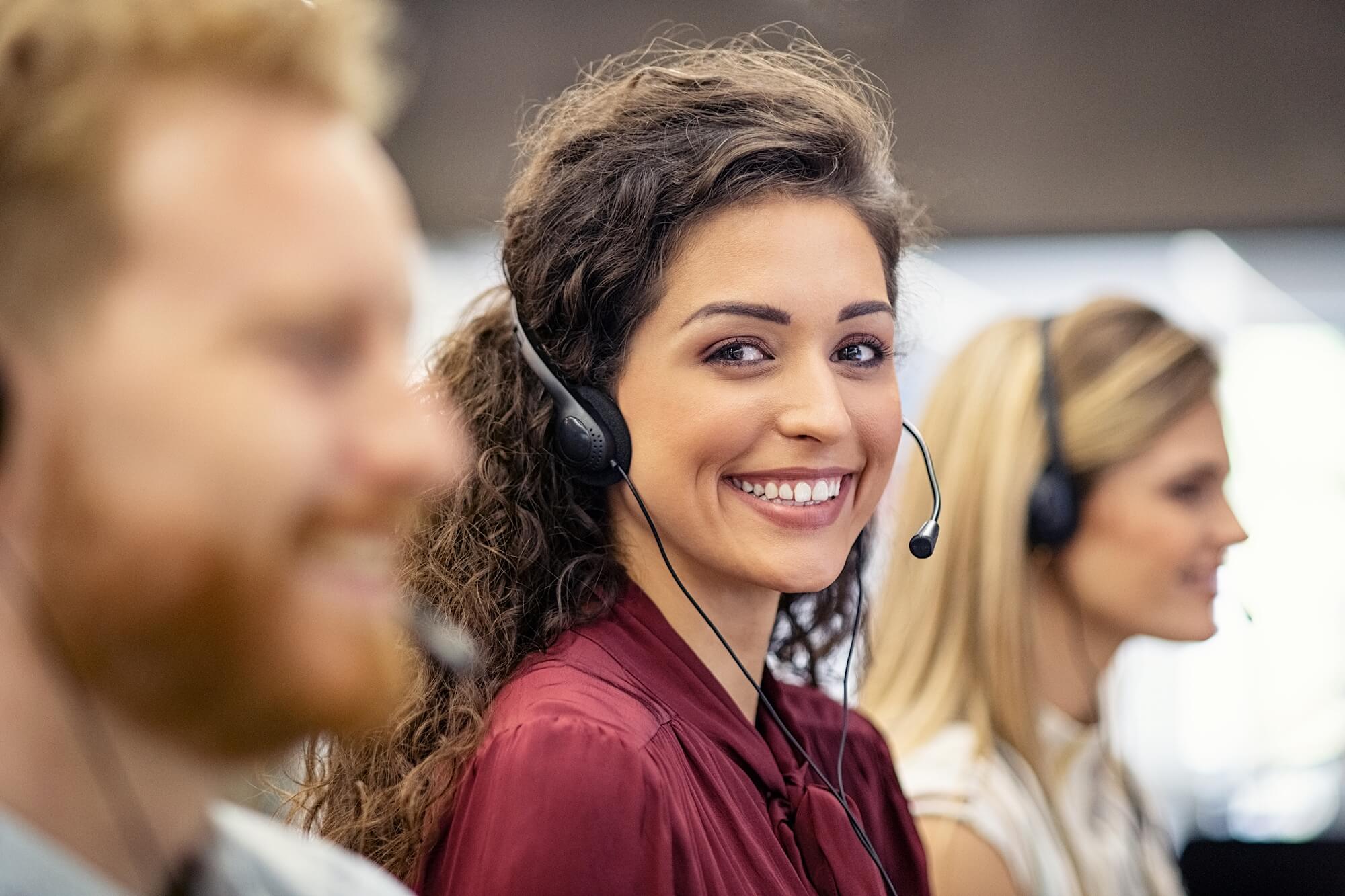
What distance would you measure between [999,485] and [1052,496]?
0.08 meters

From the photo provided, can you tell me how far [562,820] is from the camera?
90cm

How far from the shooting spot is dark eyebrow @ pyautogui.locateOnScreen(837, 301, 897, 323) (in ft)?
3.70

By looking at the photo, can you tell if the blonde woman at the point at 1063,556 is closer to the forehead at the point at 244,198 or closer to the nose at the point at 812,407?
the nose at the point at 812,407

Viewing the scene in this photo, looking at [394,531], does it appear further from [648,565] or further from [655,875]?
[648,565]

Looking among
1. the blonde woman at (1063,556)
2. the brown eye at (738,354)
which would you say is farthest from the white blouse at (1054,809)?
the brown eye at (738,354)

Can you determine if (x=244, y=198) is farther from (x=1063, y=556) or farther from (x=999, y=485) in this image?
(x=1063, y=556)

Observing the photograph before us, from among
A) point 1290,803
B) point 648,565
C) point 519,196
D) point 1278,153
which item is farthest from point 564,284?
point 1290,803

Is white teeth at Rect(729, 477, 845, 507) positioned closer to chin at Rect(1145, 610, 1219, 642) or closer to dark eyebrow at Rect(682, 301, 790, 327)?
dark eyebrow at Rect(682, 301, 790, 327)

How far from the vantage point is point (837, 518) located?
1.16 metres

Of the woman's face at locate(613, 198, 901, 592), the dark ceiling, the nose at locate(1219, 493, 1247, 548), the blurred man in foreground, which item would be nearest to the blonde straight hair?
the nose at locate(1219, 493, 1247, 548)

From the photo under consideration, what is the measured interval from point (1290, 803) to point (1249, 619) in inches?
83.1

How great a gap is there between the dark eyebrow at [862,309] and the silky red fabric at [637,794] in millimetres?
304

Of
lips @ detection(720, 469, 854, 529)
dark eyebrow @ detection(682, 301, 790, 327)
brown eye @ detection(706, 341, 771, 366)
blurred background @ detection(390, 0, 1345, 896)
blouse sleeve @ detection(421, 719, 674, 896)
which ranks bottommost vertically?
blouse sleeve @ detection(421, 719, 674, 896)

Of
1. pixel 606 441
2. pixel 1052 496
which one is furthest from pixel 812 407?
pixel 1052 496
